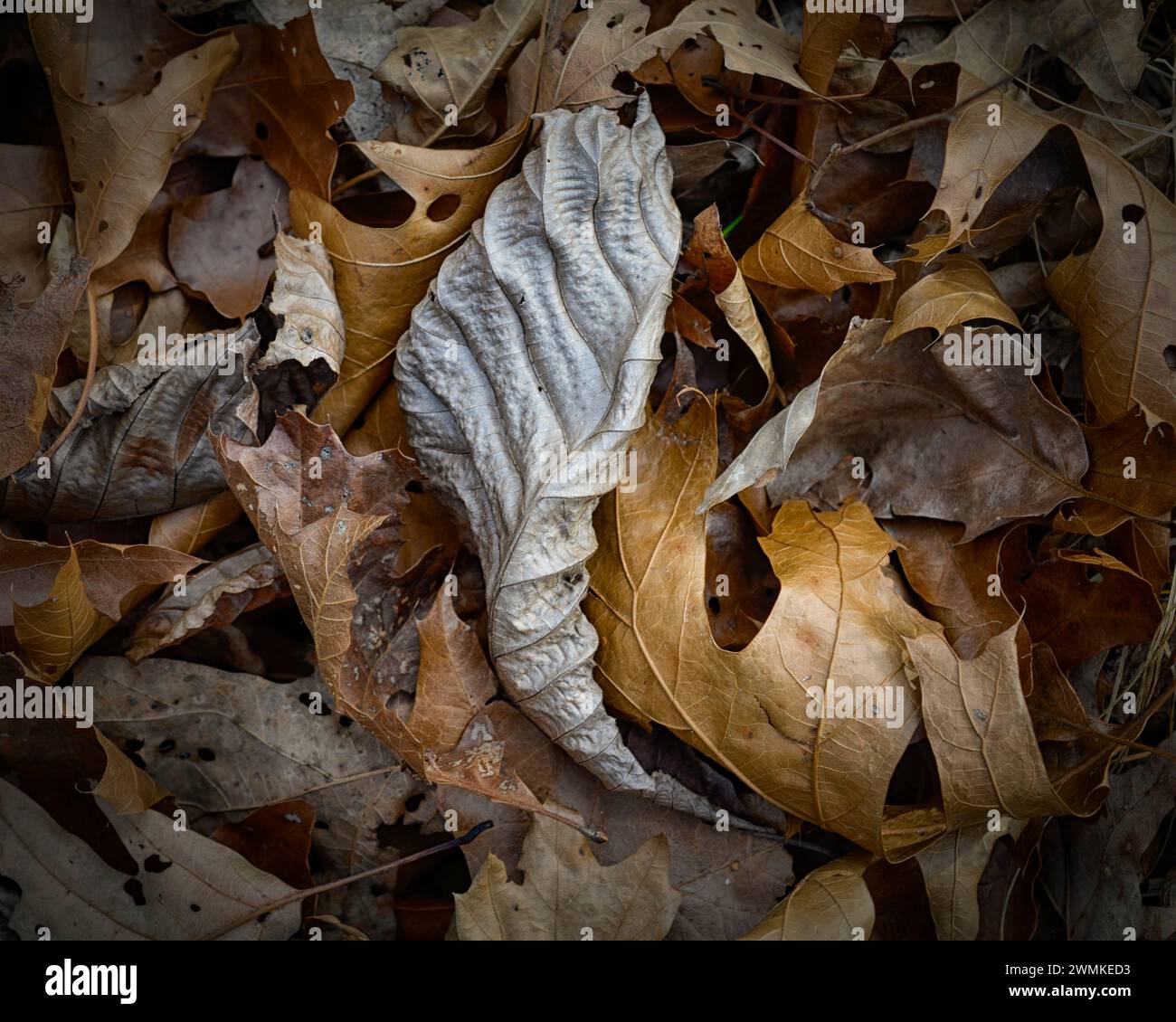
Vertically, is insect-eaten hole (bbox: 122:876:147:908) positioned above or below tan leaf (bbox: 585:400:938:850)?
below

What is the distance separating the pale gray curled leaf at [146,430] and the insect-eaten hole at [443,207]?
1.49ft

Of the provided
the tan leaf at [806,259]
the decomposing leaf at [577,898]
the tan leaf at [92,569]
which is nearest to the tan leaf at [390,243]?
the tan leaf at [92,569]

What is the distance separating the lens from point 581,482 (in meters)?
1.65

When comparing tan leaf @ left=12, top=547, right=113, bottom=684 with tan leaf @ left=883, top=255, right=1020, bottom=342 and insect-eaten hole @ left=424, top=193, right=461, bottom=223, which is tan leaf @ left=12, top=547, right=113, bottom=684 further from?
tan leaf @ left=883, top=255, right=1020, bottom=342

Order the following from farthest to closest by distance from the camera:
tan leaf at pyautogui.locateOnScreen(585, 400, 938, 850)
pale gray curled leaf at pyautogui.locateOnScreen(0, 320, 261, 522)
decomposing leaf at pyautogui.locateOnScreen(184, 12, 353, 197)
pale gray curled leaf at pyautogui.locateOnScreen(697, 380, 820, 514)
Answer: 1. decomposing leaf at pyautogui.locateOnScreen(184, 12, 353, 197)
2. pale gray curled leaf at pyautogui.locateOnScreen(0, 320, 261, 522)
3. tan leaf at pyautogui.locateOnScreen(585, 400, 938, 850)
4. pale gray curled leaf at pyautogui.locateOnScreen(697, 380, 820, 514)

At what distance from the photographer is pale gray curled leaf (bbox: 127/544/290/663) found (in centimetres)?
184

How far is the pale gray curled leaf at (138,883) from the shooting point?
69.4 inches

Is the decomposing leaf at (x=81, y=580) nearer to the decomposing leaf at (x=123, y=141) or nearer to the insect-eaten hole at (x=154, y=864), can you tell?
the insect-eaten hole at (x=154, y=864)

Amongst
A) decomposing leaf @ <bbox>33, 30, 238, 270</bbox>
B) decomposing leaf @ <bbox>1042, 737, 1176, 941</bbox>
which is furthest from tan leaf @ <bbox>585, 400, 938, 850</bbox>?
decomposing leaf @ <bbox>33, 30, 238, 270</bbox>

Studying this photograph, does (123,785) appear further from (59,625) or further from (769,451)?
(769,451)

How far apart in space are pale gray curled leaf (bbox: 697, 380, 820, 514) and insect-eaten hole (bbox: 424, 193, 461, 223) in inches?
31.8

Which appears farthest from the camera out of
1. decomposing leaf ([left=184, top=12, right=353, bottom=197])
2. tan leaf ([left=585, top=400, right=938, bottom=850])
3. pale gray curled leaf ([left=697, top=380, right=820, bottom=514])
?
decomposing leaf ([left=184, top=12, right=353, bottom=197])

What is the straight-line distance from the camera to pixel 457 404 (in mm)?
1797

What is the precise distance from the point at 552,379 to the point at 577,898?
0.98 m
